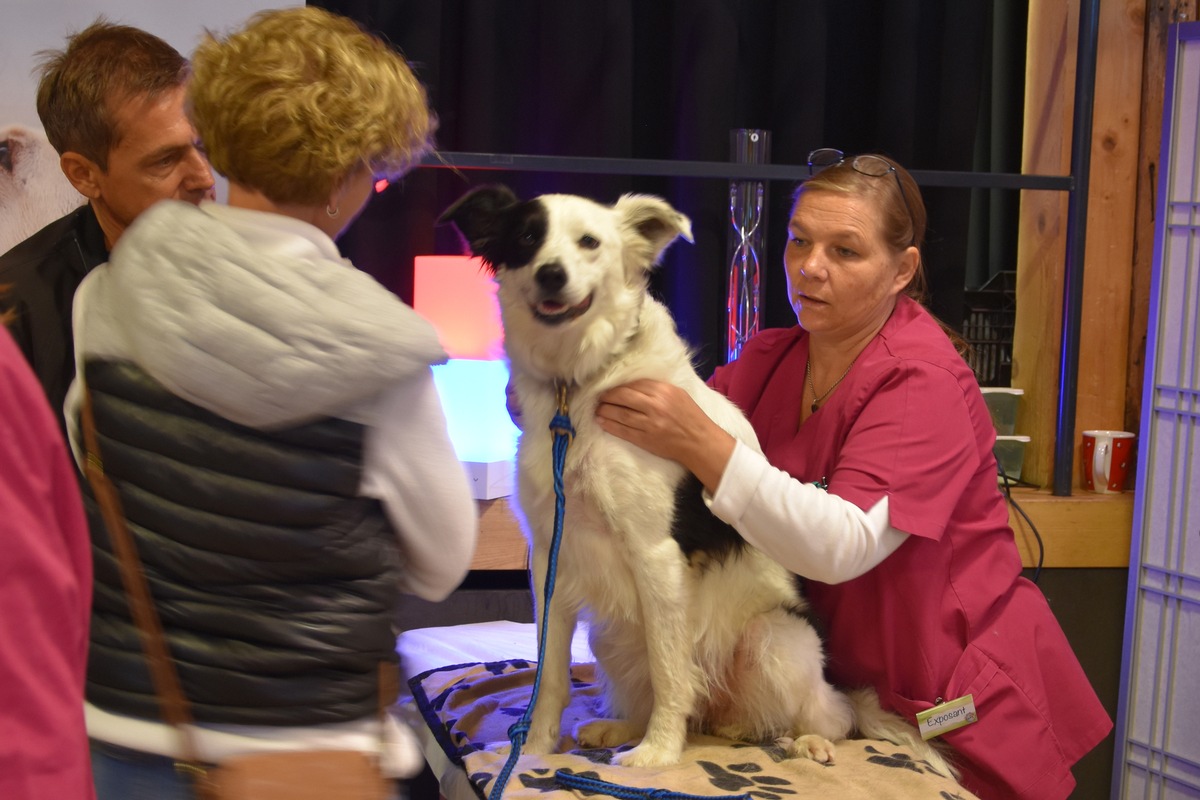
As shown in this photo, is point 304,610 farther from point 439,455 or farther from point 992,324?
point 992,324

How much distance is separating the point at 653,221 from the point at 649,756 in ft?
3.00

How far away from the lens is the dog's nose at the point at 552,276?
172cm

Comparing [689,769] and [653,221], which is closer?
[689,769]

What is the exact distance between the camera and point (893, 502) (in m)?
1.69

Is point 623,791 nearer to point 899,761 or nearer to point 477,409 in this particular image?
point 899,761

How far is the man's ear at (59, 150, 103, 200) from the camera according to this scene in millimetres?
1745

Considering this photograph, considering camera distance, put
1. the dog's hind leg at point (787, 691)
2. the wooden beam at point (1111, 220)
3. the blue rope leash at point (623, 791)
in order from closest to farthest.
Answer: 1. the blue rope leash at point (623, 791)
2. the dog's hind leg at point (787, 691)
3. the wooden beam at point (1111, 220)

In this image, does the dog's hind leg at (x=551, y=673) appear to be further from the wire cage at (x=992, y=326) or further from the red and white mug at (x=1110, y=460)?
the wire cage at (x=992, y=326)

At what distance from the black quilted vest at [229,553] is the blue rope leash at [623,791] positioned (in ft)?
2.37

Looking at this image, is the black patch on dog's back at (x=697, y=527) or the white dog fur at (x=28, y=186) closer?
the black patch on dog's back at (x=697, y=527)

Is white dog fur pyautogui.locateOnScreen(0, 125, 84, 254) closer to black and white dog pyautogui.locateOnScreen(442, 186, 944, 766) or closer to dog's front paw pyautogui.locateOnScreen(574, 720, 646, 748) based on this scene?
black and white dog pyautogui.locateOnScreen(442, 186, 944, 766)

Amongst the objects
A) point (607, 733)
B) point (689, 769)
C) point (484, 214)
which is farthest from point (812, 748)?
point (484, 214)

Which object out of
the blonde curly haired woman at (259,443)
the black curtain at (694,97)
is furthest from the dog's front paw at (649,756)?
the black curtain at (694,97)

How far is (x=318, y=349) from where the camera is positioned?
0.91 m
